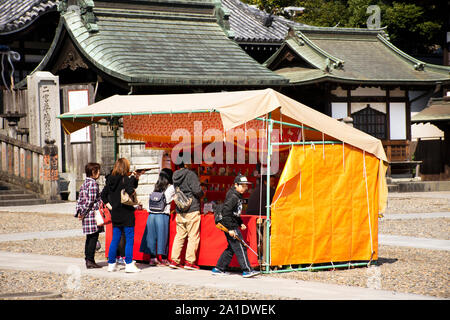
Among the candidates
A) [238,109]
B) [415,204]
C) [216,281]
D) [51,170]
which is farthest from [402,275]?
[51,170]

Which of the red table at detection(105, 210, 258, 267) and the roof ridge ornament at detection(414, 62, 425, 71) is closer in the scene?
the red table at detection(105, 210, 258, 267)

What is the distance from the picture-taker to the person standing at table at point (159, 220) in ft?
39.4

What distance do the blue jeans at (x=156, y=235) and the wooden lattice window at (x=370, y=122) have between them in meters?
20.7

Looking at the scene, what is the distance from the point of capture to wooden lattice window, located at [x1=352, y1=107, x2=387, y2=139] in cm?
3175

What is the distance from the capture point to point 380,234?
648 inches

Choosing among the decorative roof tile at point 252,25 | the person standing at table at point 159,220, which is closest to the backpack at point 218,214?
the person standing at table at point 159,220

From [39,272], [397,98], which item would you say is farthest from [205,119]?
[397,98]

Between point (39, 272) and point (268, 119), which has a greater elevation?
point (268, 119)

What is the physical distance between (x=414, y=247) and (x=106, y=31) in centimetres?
1456

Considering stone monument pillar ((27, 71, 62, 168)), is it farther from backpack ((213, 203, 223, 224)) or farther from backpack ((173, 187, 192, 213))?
backpack ((213, 203, 223, 224))

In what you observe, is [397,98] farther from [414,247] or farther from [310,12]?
[414,247]

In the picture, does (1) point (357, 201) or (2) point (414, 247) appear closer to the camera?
(1) point (357, 201)

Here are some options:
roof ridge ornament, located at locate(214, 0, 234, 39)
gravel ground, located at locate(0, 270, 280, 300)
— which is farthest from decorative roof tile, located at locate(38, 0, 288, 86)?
gravel ground, located at locate(0, 270, 280, 300)

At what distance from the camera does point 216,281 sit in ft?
34.7
